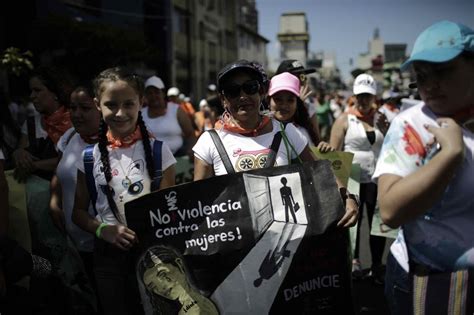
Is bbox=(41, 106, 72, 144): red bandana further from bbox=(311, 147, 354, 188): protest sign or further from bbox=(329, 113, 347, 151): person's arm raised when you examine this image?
bbox=(329, 113, 347, 151): person's arm raised

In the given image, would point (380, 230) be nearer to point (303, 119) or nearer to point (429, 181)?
point (303, 119)

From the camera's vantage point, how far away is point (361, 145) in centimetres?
491

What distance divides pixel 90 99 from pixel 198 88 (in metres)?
33.4

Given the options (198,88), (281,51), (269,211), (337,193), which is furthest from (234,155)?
(281,51)

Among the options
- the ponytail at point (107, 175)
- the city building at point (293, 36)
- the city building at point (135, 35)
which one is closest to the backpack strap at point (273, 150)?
the ponytail at point (107, 175)

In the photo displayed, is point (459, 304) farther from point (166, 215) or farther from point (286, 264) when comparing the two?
point (166, 215)

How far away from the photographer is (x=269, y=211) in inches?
93.1

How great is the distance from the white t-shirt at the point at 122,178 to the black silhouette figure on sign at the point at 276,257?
0.72 meters

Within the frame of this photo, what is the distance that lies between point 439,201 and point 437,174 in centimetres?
19

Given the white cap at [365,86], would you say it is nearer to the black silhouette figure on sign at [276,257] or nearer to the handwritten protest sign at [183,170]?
the handwritten protest sign at [183,170]

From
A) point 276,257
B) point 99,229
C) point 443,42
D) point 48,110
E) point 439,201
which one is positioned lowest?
point 276,257

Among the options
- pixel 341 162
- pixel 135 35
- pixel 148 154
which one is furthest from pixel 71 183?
pixel 135 35

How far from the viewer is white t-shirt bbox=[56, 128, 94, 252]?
295 cm

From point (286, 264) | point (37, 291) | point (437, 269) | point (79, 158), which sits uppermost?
point (79, 158)
